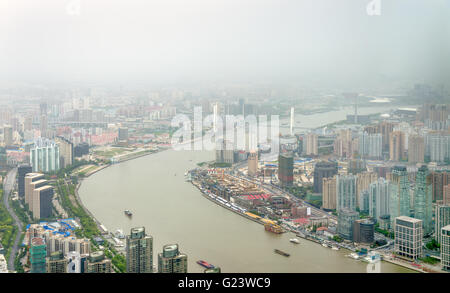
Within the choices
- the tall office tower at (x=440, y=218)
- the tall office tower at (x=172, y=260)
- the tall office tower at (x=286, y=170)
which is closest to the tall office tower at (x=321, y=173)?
the tall office tower at (x=286, y=170)

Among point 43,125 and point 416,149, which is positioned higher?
point 43,125

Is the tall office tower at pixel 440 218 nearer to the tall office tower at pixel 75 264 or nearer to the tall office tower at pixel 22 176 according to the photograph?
the tall office tower at pixel 75 264

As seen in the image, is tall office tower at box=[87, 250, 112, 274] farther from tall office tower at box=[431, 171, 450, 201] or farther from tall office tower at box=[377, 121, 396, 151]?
tall office tower at box=[377, 121, 396, 151]

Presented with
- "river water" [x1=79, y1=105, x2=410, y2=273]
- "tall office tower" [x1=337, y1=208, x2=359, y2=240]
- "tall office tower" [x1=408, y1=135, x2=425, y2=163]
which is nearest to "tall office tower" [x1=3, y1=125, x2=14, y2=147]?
"river water" [x1=79, y1=105, x2=410, y2=273]

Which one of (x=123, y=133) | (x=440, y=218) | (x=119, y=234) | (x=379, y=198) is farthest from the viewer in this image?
(x=123, y=133)

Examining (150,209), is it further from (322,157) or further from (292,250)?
(322,157)

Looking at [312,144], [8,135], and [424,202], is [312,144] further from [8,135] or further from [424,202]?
[8,135]

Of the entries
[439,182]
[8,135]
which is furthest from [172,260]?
[8,135]
